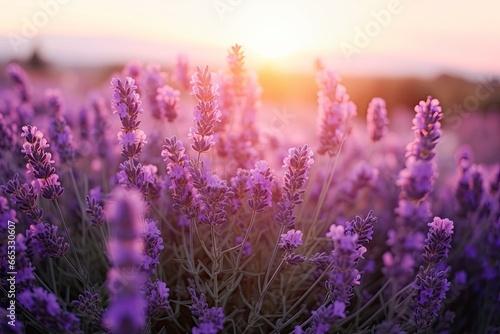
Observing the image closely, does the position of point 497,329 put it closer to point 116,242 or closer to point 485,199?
point 485,199

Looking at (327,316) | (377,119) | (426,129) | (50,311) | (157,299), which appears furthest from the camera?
(377,119)

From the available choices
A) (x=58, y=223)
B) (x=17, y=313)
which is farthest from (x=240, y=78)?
(x=17, y=313)

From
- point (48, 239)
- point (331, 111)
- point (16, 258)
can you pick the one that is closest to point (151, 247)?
point (48, 239)

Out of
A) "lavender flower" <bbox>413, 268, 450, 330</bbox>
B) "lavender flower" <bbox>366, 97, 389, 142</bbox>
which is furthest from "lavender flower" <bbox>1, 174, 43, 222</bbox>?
"lavender flower" <bbox>366, 97, 389, 142</bbox>

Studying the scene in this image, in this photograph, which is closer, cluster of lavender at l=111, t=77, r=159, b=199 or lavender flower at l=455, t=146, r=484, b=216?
cluster of lavender at l=111, t=77, r=159, b=199

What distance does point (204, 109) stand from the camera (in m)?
2.12

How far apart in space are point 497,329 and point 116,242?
6.83 feet

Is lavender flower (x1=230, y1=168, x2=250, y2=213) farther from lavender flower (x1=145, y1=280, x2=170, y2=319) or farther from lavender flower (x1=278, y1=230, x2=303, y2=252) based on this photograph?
lavender flower (x1=145, y1=280, x2=170, y2=319)

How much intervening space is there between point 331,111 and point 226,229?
807 millimetres

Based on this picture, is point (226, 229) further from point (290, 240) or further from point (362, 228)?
point (362, 228)

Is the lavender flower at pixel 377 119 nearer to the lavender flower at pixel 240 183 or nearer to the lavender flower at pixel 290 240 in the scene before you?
the lavender flower at pixel 240 183

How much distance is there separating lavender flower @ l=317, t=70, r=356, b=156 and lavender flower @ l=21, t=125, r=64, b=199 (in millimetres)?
1347

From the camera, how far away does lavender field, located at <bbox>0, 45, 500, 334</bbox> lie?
72.5 inches

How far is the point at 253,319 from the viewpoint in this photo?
2051 mm
